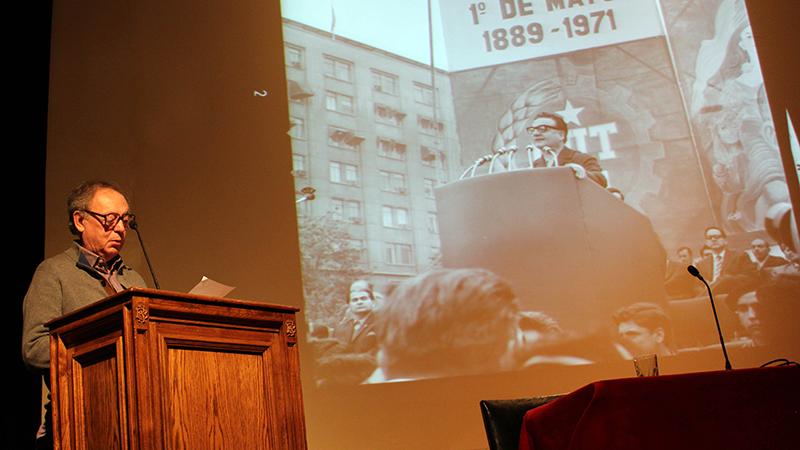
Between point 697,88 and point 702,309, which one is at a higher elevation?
point 697,88

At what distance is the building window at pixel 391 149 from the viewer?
411 centimetres

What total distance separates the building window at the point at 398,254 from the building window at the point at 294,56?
1116mm

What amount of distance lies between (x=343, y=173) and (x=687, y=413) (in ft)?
9.10

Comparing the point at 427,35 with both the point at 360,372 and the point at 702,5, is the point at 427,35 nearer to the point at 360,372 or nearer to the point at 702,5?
the point at 702,5

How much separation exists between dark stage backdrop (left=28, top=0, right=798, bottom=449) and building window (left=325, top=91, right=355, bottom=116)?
28cm

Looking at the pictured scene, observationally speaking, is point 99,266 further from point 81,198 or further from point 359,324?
point 359,324

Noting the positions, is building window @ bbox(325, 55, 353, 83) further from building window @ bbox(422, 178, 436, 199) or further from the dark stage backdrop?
building window @ bbox(422, 178, 436, 199)

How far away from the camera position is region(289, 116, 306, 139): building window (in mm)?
4223

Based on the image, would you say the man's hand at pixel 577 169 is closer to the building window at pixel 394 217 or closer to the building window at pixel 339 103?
the building window at pixel 394 217

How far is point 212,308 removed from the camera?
1.98m

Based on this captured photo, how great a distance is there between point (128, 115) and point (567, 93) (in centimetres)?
232

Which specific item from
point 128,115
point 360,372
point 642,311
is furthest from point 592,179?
point 128,115

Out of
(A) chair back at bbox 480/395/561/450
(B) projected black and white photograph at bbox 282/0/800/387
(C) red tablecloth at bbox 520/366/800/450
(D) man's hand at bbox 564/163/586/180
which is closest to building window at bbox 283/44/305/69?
(B) projected black and white photograph at bbox 282/0/800/387

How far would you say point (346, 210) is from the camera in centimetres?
405
